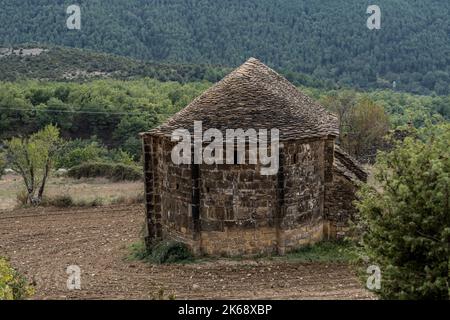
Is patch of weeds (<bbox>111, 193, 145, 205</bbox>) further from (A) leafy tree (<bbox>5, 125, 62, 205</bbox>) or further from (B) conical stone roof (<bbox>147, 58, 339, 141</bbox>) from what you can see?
(B) conical stone roof (<bbox>147, 58, 339, 141</bbox>)

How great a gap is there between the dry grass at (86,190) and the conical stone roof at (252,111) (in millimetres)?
8603

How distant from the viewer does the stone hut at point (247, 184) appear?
1612 centimetres

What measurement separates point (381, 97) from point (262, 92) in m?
32.0

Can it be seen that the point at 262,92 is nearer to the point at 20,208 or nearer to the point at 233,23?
the point at 20,208

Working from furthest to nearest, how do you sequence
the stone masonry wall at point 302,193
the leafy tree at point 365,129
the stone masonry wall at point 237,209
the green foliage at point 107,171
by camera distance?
the leafy tree at point 365,129 → the green foliage at point 107,171 → the stone masonry wall at point 302,193 → the stone masonry wall at point 237,209

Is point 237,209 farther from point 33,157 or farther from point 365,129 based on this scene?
point 365,129

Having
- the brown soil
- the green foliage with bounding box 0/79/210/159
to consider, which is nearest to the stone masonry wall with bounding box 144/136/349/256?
the brown soil

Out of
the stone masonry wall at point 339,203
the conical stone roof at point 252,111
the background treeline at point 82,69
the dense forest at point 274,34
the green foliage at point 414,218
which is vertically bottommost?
the stone masonry wall at point 339,203

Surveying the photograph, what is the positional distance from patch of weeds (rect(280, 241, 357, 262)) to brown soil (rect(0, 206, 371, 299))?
1.06ft

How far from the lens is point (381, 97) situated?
47031 mm

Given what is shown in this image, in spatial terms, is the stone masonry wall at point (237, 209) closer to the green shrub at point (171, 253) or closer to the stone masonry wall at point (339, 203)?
the green shrub at point (171, 253)

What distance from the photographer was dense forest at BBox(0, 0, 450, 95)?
192ft

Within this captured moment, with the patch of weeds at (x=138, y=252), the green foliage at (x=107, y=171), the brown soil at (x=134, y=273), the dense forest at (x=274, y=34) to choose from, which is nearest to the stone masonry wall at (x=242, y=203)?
the brown soil at (x=134, y=273)
